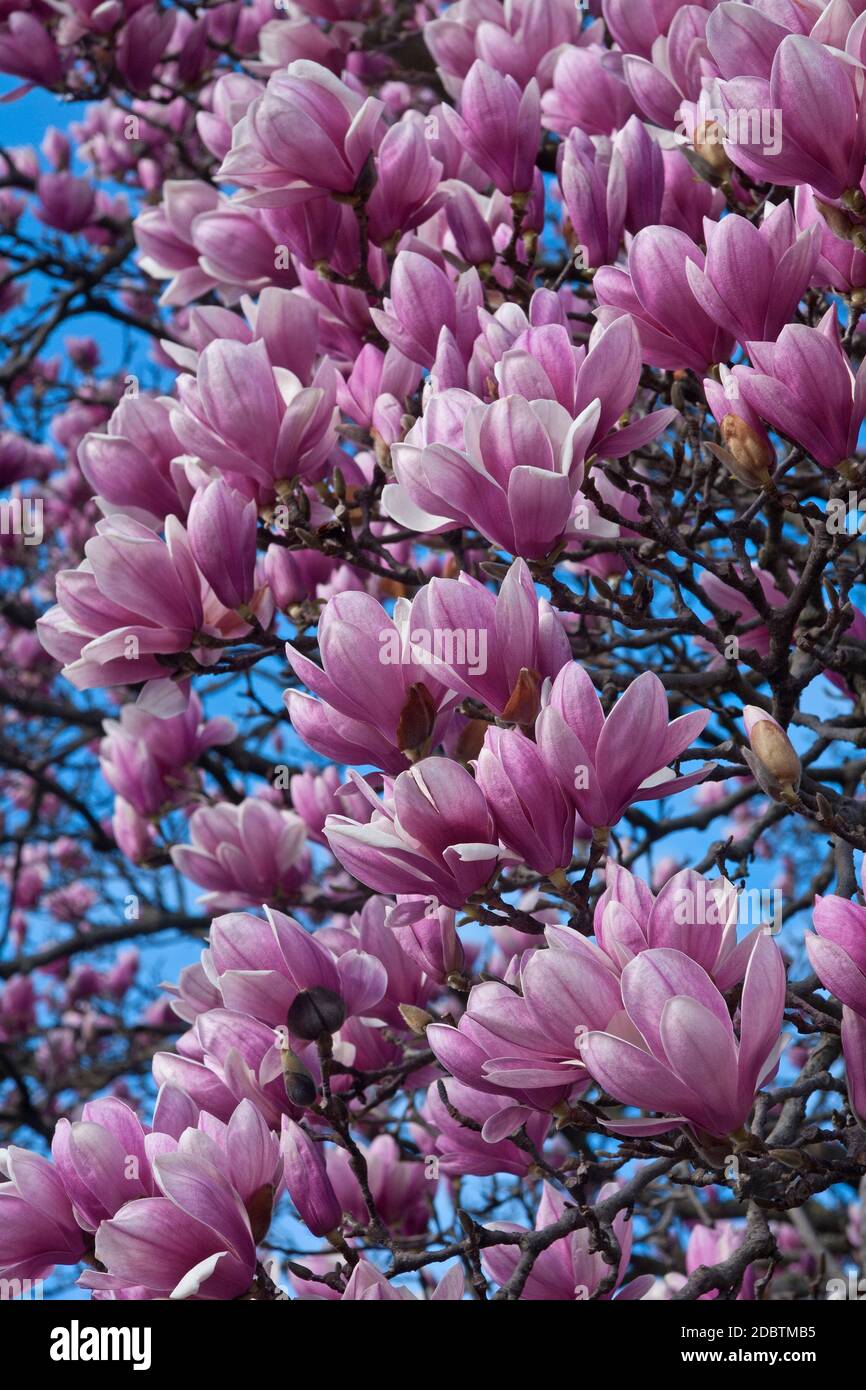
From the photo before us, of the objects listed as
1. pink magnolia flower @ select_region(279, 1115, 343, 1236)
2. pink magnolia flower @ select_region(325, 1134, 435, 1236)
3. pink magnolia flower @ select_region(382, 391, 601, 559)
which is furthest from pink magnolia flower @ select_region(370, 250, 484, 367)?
pink magnolia flower @ select_region(325, 1134, 435, 1236)

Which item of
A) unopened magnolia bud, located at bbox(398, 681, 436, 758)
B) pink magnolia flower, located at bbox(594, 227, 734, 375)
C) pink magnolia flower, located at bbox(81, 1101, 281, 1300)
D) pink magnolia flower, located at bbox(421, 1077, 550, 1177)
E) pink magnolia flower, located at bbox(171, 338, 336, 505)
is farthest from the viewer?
pink magnolia flower, located at bbox(171, 338, 336, 505)

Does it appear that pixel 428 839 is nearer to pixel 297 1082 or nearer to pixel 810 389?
pixel 297 1082

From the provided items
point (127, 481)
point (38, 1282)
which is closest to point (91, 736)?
point (127, 481)

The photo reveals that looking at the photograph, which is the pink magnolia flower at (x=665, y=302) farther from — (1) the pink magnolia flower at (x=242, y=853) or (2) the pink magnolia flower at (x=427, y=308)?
(1) the pink magnolia flower at (x=242, y=853)

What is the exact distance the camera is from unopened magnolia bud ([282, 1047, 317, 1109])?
5.01 ft

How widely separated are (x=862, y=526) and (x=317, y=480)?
2.78 feet

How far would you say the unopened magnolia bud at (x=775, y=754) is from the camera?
4.43 feet

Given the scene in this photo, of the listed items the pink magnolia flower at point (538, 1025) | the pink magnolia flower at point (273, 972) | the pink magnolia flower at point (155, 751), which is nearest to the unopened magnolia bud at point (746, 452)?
the pink magnolia flower at point (538, 1025)

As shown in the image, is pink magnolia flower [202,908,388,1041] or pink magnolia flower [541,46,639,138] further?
pink magnolia flower [541,46,639,138]

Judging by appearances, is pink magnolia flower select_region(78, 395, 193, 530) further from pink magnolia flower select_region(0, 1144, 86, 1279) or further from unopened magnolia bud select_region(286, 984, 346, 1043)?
pink magnolia flower select_region(0, 1144, 86, 1279)

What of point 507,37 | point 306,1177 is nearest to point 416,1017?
point 306,1177

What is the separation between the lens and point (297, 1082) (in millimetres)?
1529

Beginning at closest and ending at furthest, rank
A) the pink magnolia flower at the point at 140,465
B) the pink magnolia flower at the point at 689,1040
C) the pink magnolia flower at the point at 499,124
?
the pink magnolia flower at the point at 689,1040, the pink magnolia flower at the point at 140,465, the pink magnolia flower at the point at 499,124

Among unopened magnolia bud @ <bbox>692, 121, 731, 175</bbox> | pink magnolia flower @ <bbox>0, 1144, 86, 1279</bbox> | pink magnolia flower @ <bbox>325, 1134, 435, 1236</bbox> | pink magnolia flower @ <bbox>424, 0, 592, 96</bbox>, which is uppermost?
pink magnolia flower @ <bbox>424, 0, 592, 96</bbox>
